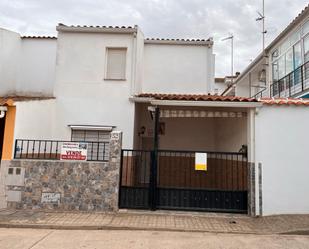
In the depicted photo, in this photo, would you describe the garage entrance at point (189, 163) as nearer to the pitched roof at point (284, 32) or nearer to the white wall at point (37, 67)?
the white wall at point (37, 67)

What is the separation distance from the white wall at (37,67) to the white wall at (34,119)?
13.8 ft

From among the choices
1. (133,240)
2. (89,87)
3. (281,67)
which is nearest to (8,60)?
(89,87)

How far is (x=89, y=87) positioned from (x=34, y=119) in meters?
2.91

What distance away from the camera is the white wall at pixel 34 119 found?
9570mm

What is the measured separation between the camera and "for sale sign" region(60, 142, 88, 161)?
8.98 metres

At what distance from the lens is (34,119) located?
34.8ft

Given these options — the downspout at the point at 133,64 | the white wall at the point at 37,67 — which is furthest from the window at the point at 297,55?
the white wall at the point at 37,67

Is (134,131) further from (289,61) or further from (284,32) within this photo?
(284,32)

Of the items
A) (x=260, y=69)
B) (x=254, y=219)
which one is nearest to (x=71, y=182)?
(x=254, y=219)

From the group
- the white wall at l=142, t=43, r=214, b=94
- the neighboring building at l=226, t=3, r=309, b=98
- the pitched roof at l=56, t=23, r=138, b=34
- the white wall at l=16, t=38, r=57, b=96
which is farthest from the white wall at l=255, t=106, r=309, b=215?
the white wall at l=16, t=38, r=57, b=96

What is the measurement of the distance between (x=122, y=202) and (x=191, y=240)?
3.17 m

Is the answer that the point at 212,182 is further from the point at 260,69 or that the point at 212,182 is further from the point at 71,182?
the point at 260,69

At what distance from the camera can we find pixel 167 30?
54.6ft

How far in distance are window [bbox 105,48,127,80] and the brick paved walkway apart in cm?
648
